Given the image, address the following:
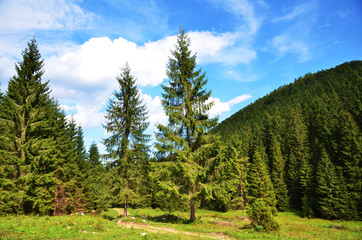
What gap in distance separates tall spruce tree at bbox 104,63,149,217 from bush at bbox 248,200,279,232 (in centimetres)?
1251

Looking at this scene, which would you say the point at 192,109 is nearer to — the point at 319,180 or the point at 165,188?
the point at 165,188

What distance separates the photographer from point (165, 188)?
18.7 meters

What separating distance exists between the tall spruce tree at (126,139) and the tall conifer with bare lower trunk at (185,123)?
4375mm

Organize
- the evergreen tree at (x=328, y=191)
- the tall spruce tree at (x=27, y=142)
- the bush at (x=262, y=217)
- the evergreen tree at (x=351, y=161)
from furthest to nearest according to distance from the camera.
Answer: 1. the evergreen tree at (x=328, y=191)
2. the evergreen tree at (x=351, y=161)
3. the tall spruce tree at (x=27, y=142)
4. the bush at (x=262, y=217)

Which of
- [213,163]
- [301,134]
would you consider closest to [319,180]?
[301,134]

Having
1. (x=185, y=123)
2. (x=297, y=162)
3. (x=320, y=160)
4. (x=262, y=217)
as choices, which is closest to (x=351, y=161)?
(x=320, y=160)

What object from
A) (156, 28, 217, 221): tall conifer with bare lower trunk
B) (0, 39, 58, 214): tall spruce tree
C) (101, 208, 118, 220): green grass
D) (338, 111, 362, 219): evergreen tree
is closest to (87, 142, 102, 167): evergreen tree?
(101, 208, 118, 220): green grass

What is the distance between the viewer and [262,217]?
16734 mm

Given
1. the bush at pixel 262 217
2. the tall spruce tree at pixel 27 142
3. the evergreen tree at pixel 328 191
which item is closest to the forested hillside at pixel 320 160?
the evergreen tree at pixel 328 191

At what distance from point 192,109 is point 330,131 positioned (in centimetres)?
4492

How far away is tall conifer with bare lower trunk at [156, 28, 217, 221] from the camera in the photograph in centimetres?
1919

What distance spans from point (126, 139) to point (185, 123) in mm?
8065

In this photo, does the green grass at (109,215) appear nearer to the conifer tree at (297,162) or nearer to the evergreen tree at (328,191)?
the evergreen tree at (328,191)

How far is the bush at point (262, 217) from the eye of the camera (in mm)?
16342
